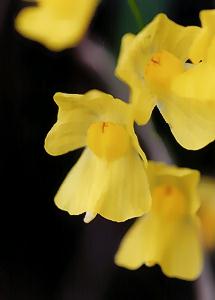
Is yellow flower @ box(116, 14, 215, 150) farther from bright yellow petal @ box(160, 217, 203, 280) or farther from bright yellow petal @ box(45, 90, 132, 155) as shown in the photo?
bright yellow petal @ box(160, 217, 203, 280)

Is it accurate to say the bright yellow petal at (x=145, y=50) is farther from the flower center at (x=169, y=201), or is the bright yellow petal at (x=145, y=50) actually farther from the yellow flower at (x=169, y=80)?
the flower center at (x=169, y=201)

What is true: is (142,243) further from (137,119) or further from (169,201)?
(137,119)

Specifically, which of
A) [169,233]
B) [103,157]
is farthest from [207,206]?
[103,157]

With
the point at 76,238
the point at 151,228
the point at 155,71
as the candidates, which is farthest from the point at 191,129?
the point at 76,238

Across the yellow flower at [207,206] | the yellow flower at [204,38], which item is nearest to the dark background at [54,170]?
the yellow flower at [207,206]

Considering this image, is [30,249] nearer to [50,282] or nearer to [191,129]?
[50,282]

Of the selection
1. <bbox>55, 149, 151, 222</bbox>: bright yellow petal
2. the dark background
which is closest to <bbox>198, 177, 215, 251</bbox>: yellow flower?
the dark background

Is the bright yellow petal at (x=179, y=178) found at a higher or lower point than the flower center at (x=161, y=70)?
lower
